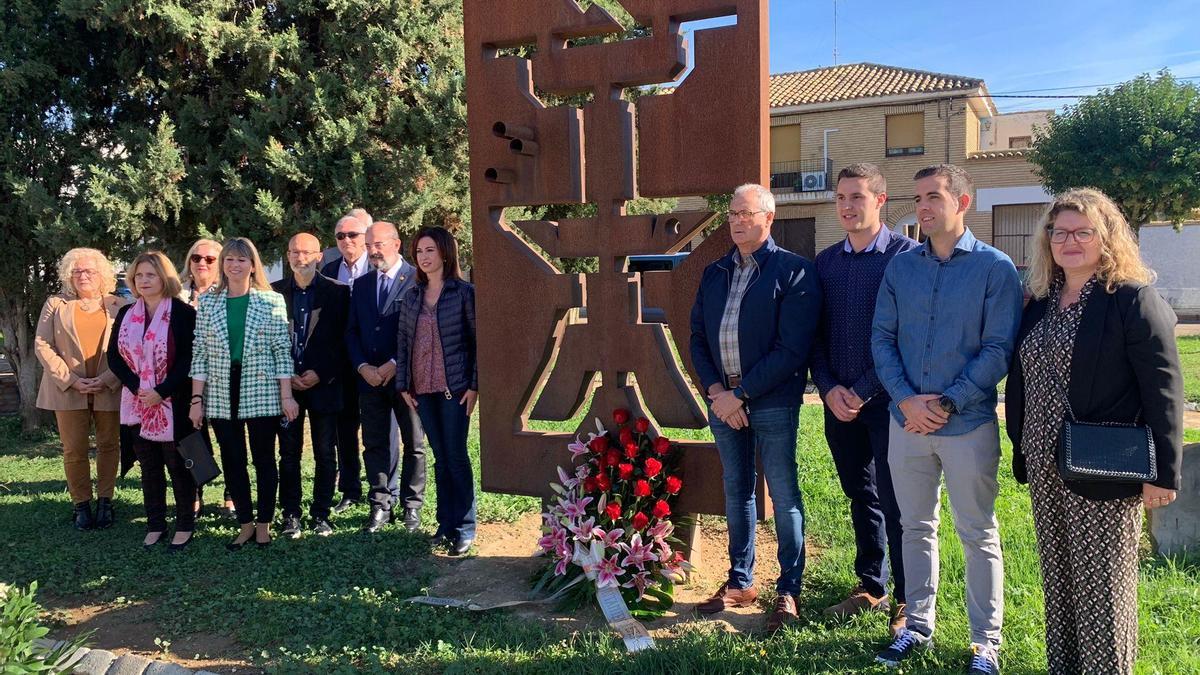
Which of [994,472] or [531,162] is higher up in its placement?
[531,162]

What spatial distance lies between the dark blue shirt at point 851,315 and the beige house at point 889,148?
745 inches

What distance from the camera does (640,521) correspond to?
3.88 m

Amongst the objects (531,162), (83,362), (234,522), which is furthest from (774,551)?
(83,362)

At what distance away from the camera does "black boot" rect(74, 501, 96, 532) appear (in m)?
5.54

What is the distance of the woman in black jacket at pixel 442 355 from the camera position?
471cm

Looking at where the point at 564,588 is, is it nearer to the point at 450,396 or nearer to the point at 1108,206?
the point at 450,396

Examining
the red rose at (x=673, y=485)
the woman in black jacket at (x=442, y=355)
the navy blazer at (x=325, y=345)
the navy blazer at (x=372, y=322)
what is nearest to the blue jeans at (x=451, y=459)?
the woman in black jacket at (x=442, y=355)

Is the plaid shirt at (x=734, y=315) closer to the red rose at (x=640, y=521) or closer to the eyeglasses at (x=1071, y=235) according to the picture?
the red rose at (x=640, y=521)

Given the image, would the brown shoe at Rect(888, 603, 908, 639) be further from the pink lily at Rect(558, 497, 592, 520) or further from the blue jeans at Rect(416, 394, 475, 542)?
the blue jeans at Rect(416, 394, 475, 542)

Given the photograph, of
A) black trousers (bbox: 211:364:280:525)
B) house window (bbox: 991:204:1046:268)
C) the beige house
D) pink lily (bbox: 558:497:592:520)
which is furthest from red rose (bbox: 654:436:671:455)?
house window (bbox: 991:204:1046:268)

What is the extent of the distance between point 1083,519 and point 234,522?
4829mm

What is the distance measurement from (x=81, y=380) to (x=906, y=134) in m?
22.8

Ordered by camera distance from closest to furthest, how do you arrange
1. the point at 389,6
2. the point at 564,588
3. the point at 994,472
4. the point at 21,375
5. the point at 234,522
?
the point at 994,472 → the point at 564,588 → the point at 234,522 → the point at 389,6 → the point at 21,375

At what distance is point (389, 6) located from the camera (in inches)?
316
